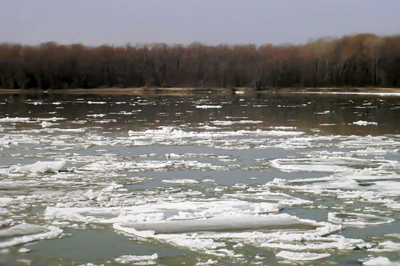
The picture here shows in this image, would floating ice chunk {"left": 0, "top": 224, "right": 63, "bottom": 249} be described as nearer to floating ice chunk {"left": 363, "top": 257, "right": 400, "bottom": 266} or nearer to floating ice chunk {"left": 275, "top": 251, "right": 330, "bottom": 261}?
floating ice chunk {"left": 275, "top": 251, "right": 330, "bottom": 261}

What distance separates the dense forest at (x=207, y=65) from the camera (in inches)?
3199

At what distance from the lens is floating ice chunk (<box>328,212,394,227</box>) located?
6828mm

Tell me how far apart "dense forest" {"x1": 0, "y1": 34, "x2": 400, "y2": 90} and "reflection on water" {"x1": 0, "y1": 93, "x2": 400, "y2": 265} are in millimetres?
63383

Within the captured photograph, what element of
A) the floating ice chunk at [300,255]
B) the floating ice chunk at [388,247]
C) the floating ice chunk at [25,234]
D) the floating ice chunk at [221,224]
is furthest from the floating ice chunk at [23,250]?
the floating ice chunk at [388,247]

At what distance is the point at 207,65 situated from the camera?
318 ft

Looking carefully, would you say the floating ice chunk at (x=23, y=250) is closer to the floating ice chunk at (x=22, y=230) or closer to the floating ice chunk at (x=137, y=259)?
the floating ice chunk at (x=22, y=230)

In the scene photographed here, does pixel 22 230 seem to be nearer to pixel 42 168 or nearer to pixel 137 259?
pixel 137 259

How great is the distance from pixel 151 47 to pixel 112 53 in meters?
9.54

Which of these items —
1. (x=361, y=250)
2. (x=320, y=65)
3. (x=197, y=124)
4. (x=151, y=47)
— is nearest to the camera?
(x=361, y=250)

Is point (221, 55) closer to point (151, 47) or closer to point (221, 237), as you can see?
point (151, 47)

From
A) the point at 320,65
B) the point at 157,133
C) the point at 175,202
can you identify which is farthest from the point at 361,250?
the point at 320,65

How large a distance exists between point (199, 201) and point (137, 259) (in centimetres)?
242

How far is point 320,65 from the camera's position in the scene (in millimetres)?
84375

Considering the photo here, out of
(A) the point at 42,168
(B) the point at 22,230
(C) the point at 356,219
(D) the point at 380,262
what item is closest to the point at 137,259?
(B) the point at 22,230
